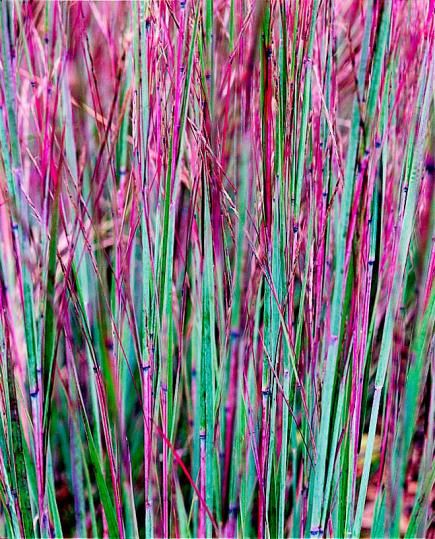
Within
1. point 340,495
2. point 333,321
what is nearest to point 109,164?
point 333,321

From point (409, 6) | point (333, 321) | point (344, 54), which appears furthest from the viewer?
point (344, 54)

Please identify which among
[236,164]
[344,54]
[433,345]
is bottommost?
[433,345]

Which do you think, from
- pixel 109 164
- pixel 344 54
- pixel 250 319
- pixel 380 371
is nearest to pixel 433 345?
pixel 380 371

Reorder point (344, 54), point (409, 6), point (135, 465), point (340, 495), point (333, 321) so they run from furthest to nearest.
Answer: point (344, 54), point (135, 465), point (409, 6), point (340, 495), point (333, 321)

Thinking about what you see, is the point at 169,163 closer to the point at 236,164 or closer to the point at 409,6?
the point at 236,164

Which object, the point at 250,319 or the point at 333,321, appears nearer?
the point at 333,321

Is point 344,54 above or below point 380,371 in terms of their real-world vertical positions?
above

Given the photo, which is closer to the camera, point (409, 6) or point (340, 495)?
point (340, 495)

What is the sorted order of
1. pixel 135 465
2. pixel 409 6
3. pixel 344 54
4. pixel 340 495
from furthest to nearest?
pixel 344 54 < pixel 135 465 < pixel 409 6 < pixel 340 495

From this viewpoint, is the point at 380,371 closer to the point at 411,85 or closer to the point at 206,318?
the point at 206,318
